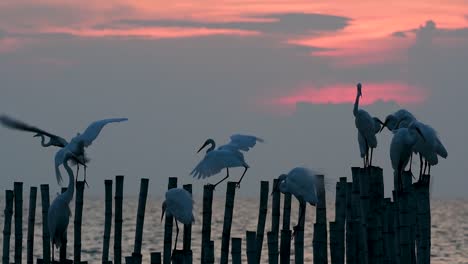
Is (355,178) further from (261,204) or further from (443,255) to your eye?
(443,255)

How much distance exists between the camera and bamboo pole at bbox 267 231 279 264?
42.7ft

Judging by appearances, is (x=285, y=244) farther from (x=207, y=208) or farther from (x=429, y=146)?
(x=429, y=146)

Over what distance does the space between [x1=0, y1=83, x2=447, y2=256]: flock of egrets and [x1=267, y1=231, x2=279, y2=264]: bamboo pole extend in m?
1.75

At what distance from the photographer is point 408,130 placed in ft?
50.3

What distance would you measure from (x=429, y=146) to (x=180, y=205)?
375 centimetres

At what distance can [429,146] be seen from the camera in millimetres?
15789

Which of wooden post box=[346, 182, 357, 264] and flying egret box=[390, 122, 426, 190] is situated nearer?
wooden post box=[346, 182, 357, 264]

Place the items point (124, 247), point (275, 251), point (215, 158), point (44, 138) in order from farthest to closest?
point (124, 247) → point (44, 138) → point (215, 158) → point (275, 251)

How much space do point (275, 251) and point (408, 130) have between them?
335cm

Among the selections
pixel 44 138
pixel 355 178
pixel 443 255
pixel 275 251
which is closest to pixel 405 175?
pixel 355 178

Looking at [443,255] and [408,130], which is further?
[443,255]

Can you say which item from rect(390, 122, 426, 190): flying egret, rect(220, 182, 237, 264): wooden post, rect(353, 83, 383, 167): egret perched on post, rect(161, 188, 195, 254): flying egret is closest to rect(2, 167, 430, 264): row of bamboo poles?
rect(220, 182, 237, 264): wooden post

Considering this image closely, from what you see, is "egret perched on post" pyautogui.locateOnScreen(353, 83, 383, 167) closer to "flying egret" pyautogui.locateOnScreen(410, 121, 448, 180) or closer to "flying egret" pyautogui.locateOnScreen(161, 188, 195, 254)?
"flying egret" pyautogui.locateOnScreen(410, 121, 448, 180)

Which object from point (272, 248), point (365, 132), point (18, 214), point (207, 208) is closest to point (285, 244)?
point (272, 248)
